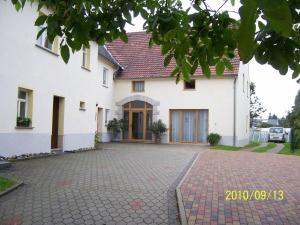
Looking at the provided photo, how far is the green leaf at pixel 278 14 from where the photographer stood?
4.72ft

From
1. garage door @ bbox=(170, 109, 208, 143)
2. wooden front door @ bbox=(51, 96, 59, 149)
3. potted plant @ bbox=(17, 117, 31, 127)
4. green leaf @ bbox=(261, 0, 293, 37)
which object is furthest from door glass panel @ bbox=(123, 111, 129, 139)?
green leaf @ bbox=(261, 0, 293, 37)

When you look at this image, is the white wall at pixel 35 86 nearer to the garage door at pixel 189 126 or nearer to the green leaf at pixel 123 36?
the green leaf at pixel 123 36

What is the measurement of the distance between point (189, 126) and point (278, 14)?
24575 millimetres

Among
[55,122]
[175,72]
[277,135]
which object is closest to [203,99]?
[55,122]

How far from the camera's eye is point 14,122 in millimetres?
12836

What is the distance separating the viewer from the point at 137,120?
2714 centimetres

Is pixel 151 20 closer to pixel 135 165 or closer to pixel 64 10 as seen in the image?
pixel 64 10

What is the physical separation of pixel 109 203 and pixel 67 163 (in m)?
5.98

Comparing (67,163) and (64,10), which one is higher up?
(64,10)

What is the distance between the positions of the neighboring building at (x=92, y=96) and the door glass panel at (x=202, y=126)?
0.23 feet

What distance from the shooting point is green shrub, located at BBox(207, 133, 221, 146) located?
24.4 meters

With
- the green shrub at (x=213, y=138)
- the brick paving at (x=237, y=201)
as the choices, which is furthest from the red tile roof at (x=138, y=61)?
the brick paving at (x=237, y=201)

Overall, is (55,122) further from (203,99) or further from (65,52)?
(65,52)

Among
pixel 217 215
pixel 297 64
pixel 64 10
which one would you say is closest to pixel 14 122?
pixel 217 215
